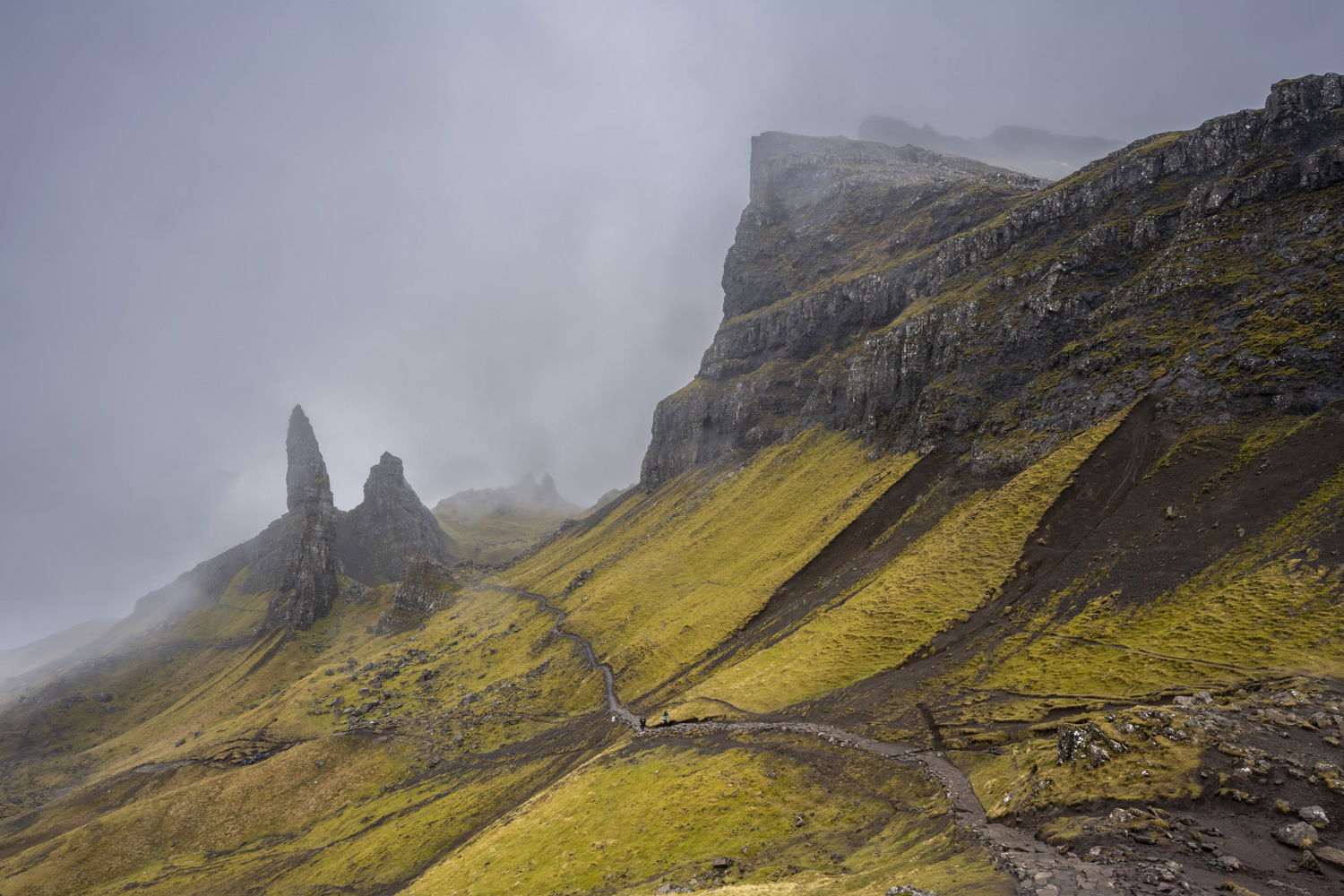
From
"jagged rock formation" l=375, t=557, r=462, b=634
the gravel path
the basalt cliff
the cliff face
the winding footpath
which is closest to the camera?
the gravel path

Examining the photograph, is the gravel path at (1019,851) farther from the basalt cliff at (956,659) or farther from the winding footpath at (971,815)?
the basalt cliff at (956,659)

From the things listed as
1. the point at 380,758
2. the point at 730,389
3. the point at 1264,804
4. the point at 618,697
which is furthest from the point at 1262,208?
the point at 380,758

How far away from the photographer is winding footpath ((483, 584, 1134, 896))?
20.4 metres

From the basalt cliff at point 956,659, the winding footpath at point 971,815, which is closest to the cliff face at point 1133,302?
the basalt cliff at point 956,659

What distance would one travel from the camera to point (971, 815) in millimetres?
30391

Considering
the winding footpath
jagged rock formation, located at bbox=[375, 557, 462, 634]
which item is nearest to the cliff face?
the winding footpath

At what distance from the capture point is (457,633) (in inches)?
5866

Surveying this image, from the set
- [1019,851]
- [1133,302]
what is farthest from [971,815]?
[1133,302]

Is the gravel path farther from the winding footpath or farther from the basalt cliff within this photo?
the basalt cliff

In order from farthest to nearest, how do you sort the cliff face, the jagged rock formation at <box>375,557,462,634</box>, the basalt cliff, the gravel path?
1. the jagged rock formation at <box>375,557,462,634</box>
2. the cliff face
3. the basalt cliff
4. the gravel path

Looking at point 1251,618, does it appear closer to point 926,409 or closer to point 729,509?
point 926,409

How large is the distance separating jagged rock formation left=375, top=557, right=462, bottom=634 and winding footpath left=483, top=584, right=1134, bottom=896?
132853mm

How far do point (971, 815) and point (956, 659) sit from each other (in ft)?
83.6

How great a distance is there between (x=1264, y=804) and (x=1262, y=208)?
9034 centimetres
